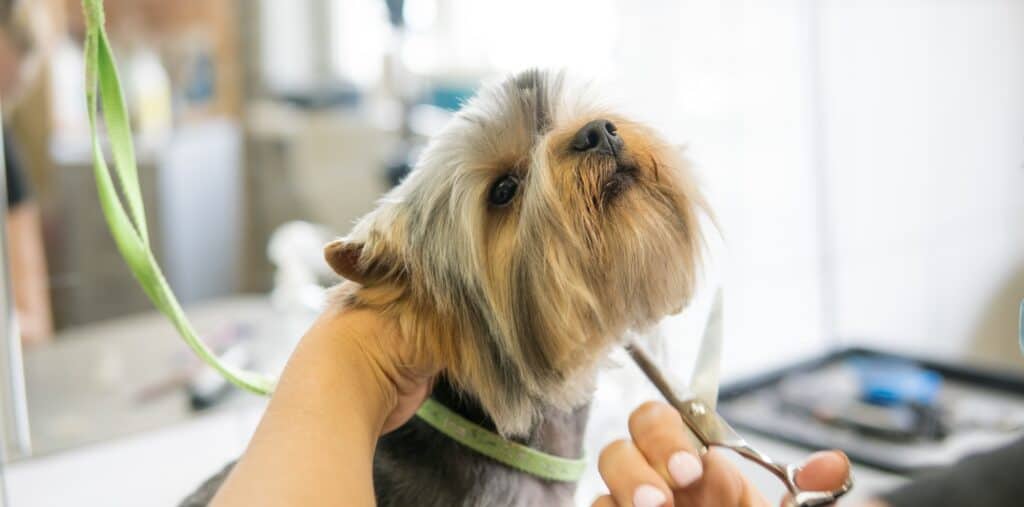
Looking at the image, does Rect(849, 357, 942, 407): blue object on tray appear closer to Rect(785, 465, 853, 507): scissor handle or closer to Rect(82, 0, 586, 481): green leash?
Rect(785, 465, 853, 507): scissor handle

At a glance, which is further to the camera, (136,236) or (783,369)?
(783,369)

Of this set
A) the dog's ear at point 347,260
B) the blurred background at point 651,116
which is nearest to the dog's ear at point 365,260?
the dog's ear at point 347,260

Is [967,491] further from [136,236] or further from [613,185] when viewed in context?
[136,236]

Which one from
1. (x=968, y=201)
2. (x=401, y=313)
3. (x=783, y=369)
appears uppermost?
(x=401, y=313)

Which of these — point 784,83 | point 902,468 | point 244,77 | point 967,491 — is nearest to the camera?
point 967,491

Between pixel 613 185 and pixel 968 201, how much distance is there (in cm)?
100

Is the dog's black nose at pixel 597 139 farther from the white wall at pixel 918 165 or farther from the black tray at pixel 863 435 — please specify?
the white wall at pixel 918 165

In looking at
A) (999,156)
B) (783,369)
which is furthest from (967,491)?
(783,369)

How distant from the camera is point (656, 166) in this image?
29.0 inches

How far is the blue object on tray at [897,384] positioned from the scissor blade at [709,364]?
0.68 meters

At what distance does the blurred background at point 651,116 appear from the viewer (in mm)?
1262

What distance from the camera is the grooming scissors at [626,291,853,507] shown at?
0.59 m

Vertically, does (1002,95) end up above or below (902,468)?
above

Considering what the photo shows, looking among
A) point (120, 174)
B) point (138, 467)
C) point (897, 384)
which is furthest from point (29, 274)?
point (897, 384)
